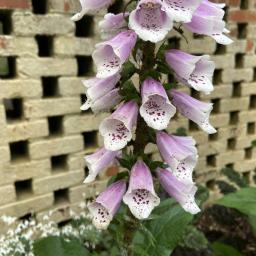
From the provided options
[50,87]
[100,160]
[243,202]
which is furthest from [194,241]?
[100,160]

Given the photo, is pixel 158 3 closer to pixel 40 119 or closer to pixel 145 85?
pixel 145 85

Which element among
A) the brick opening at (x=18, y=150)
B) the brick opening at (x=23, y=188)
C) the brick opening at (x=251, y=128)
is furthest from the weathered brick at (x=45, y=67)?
the brick opening at (x=251, y=128)

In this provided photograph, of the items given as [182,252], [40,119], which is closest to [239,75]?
[182,252]

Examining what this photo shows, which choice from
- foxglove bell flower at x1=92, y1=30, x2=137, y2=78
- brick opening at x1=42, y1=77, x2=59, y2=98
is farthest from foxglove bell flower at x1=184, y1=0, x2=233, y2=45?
brick opening at x1=42, y1=77, x2=59, y2=98

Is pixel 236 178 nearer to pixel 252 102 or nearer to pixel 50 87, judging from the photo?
pixel 252 102

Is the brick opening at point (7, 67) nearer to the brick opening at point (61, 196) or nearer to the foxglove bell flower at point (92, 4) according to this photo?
the brick opening at point (61, 196)

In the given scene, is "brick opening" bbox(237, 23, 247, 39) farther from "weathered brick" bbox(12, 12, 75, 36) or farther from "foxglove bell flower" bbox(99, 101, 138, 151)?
"foxglove bell flower" bbox(99, 101, 138, 151)
